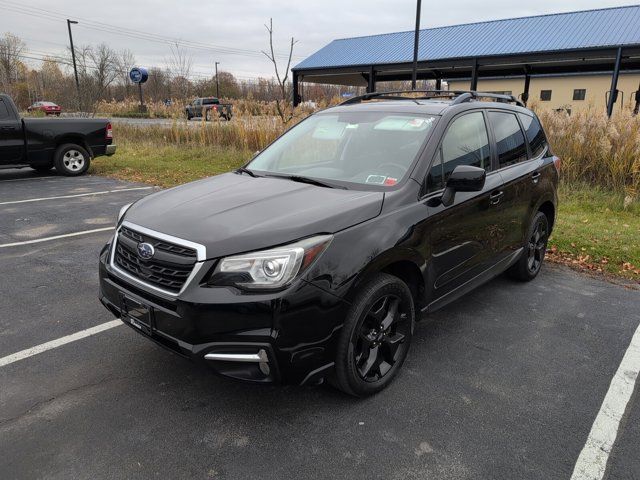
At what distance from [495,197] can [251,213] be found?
209 cm

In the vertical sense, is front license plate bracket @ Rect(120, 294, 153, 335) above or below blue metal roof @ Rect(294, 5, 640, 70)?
below

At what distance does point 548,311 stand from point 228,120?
1277 centimetres

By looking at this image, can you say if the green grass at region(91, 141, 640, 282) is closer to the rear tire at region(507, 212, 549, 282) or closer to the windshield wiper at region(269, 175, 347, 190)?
the rear tire at region(507, 212, 549, 282)

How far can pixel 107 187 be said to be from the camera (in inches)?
412

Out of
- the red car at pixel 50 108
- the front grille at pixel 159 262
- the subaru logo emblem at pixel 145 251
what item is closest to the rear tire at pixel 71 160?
the front grille at pixel 159 262

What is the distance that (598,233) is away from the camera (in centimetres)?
637

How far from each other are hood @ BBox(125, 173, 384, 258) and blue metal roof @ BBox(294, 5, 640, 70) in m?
19.4

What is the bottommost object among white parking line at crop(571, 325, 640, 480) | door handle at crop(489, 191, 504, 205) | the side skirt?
white parking line at crop(571, 325, 640, 480)

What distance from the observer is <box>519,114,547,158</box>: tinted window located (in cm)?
466

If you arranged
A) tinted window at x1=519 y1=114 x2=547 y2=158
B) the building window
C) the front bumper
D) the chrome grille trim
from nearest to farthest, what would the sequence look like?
A: the front bumper, the chrome grille trim, tinted window at x1=519 y1=114 x2=547 y2=158, the building window

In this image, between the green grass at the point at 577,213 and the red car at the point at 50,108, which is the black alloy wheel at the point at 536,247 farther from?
the red car at the point at 50,108

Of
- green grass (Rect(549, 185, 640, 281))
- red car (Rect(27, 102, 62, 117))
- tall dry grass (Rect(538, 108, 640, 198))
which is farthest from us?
red car (Rect(27, 102, 62, 117))

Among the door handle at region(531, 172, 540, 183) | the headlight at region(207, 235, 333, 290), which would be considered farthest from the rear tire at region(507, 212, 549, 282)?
the headlight at region(207, 235, 333, 290)

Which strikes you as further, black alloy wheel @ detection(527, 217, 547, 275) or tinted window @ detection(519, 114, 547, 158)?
black alloy wheel @ detection(527, 217, 547, 275)
